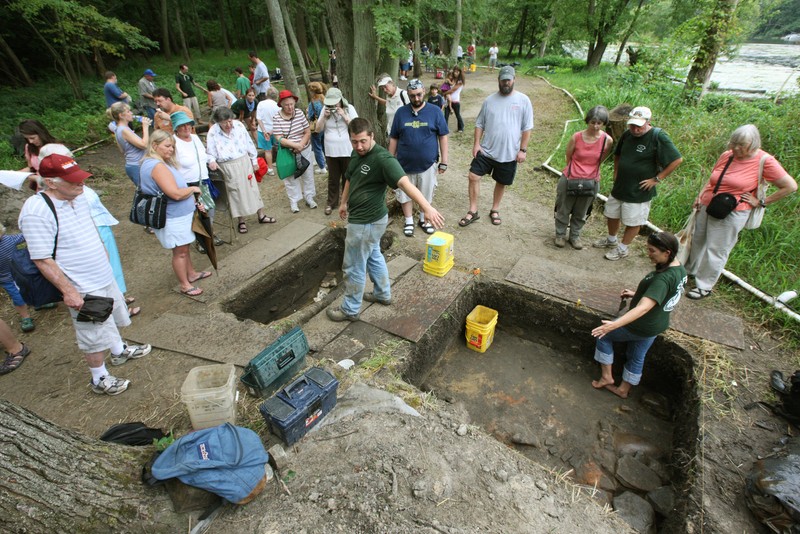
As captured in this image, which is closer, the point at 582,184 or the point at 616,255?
the point at 582,184

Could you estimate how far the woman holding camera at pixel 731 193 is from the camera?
371 cm

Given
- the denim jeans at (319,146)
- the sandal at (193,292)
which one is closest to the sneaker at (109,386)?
the sandal at (193,292)

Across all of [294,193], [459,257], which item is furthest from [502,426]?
[294,193]

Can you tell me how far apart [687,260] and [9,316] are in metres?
7.73

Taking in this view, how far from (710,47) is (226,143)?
986 centimetres

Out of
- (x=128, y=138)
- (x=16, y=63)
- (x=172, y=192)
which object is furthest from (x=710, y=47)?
(x=16, y=63)

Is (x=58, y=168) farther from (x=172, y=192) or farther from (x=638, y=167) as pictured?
(x=638, y=167)

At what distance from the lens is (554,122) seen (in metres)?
10.9

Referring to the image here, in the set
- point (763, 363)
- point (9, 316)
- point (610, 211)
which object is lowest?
point (9, 316)

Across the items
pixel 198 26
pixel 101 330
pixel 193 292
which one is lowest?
pixel 193 292

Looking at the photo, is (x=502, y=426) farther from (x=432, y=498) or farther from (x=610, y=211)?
(x=610, y=211)

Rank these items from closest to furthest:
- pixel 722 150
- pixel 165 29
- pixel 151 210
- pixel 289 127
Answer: pixel 151 210 < pixel 289 127 < pixel 722 150 < pixel 165 29

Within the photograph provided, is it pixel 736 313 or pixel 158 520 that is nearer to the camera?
pixel 158 520

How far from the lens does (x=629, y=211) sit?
4750 mm
